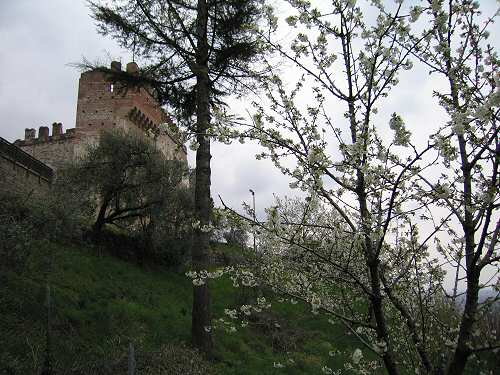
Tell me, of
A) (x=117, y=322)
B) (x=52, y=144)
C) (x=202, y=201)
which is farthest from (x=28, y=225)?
(x=52, y=144)

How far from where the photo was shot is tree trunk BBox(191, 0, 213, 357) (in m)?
9.90

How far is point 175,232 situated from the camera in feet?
59.3

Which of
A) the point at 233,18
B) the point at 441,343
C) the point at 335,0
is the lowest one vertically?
the point at 441,343

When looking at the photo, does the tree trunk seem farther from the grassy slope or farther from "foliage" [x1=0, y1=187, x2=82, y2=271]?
"foliage" [x1=0, y1=187, x2=82, y2=271]

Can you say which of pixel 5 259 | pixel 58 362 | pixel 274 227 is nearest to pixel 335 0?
pixel 274 227

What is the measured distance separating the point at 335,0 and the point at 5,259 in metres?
7.58

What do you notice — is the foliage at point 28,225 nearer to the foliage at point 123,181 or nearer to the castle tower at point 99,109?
the foliage at point 123,181

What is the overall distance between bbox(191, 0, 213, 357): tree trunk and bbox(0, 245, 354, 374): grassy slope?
49 centimetres

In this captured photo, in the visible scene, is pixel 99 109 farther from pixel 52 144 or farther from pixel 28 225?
pixel 28 225

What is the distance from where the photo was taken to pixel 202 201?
10.5m

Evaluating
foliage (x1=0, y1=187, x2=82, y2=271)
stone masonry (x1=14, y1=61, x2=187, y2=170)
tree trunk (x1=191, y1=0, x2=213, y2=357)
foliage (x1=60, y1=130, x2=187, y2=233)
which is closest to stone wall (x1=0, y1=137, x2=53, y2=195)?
foliage (x1=60, y1=130, x2=187, y2=233)

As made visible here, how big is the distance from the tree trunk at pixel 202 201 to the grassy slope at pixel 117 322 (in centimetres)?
49

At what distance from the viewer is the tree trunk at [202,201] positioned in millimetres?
9898

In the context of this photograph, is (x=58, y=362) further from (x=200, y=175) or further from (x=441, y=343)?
(x=441, y=343)
